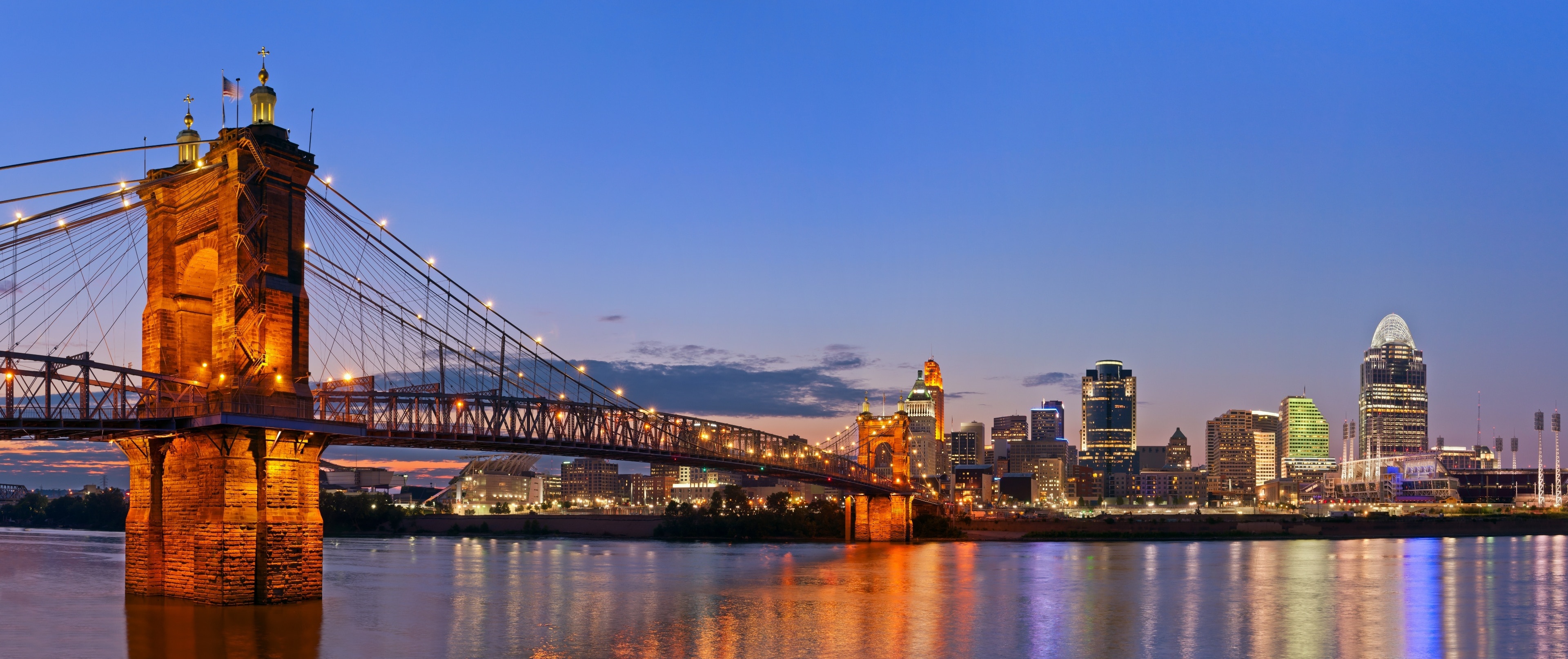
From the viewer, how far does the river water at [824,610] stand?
32.1m

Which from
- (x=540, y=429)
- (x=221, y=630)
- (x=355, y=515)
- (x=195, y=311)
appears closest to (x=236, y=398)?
(x=195, y=311)

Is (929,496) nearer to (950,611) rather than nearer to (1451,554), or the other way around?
(1451,554)

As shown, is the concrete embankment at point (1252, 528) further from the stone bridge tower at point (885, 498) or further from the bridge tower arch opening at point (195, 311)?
the bridge tower arch opening at point (195, 311)

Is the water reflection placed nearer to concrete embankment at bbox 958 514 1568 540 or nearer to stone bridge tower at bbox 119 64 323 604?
stone bridge tower at bbox 119 64 323 604

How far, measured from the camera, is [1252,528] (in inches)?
5359

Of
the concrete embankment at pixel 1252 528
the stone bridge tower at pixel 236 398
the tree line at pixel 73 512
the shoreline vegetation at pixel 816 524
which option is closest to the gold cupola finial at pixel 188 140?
the stone bridge tower at pixel 236 398

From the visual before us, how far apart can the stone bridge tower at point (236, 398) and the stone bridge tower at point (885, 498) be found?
265ft

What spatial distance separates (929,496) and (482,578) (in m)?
76.4

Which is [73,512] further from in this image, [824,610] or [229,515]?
[824,610]

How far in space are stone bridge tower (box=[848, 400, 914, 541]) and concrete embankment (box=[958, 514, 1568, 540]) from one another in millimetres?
9213

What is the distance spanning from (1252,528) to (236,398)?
125572 millimetres

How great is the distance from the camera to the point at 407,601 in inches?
1774

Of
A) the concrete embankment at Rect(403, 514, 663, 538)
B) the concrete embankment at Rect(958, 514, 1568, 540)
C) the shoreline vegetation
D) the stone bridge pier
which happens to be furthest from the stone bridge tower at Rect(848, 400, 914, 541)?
the stone bridge pier

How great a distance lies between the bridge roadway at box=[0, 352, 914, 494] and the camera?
33.7 metres
